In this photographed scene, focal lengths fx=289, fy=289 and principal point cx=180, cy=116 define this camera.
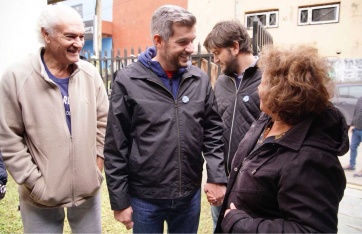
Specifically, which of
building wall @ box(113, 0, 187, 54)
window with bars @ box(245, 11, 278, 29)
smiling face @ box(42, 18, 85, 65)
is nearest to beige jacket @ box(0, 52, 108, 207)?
smiling face @ box(42, 18, 85, 65)

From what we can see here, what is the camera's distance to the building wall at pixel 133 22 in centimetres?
1852

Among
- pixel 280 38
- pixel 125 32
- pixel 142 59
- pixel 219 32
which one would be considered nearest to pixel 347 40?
pixel 280 38

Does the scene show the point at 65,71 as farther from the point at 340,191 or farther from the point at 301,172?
the point at 340,191

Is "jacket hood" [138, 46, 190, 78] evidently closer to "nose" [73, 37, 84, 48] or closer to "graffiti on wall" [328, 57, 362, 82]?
"nose" [73, 37, 84, 48]

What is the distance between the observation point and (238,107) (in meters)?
2.23

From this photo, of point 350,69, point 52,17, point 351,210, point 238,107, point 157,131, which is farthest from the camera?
point 350,69

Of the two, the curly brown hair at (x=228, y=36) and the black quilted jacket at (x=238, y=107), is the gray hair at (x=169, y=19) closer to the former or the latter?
the curly brown hair at (x=228, y=36)

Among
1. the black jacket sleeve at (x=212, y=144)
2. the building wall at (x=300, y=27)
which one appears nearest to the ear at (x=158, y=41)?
the black jacket sleeve at (x=212, y=144)

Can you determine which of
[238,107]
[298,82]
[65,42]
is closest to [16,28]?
[65,42]

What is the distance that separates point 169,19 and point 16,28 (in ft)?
9.76

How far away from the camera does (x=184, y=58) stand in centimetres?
183

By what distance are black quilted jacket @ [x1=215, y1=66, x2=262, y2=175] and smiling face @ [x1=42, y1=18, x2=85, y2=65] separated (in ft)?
3.83

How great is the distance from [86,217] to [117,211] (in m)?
0.36

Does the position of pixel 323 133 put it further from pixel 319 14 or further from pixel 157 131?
pixel 319 14
